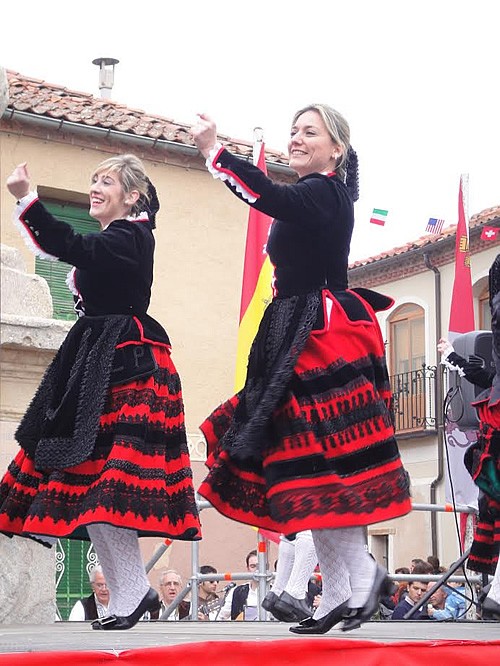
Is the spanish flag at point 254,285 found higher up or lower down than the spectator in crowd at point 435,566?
higher up

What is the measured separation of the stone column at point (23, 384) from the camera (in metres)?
4.78

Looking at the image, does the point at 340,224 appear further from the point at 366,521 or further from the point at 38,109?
the point at 38,109

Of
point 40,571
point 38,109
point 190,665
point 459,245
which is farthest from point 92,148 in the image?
point 190,665

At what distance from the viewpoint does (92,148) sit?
17391 mm

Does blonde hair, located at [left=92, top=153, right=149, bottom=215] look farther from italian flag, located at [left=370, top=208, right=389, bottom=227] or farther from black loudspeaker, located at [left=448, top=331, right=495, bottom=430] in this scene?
italian flag, located at [left=370, top=208, right=389, bottom=227]

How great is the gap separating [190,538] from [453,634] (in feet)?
3.10

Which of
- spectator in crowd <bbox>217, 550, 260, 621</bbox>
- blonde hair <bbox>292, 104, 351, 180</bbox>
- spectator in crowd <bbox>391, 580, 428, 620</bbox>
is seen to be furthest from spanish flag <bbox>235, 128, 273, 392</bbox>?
blonde hair <bbox>292, 104, 351, 180</bbox>

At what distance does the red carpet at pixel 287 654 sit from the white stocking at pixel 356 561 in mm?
773

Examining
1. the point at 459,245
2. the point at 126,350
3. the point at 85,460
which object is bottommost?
the point at 85,460

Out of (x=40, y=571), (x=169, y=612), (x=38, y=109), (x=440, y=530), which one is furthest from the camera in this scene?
(x=440, y=530)

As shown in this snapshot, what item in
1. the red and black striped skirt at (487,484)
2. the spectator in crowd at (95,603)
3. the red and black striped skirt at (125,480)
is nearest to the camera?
the red and black striped skirt at (125,480)

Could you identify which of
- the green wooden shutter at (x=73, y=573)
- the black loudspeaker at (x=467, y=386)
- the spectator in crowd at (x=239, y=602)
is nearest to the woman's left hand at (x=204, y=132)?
the black loudspeaker at (x=467, y=386)

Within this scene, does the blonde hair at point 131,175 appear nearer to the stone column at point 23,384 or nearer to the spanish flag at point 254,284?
the stone column at point 23,384

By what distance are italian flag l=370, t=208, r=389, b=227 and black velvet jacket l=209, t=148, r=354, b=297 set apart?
1072 cm
